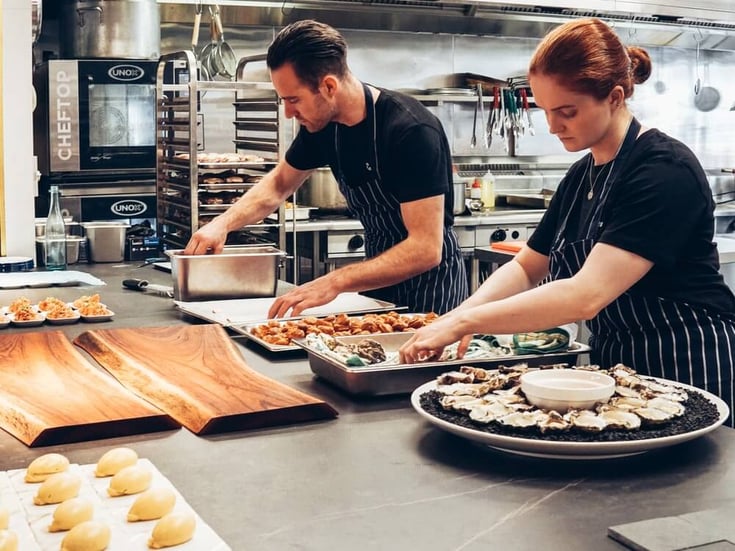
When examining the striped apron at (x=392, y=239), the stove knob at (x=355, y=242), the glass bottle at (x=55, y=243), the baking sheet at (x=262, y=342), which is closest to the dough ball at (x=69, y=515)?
the baking sheet at (x=262, y=342)

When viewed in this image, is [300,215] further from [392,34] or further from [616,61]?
[616,61]

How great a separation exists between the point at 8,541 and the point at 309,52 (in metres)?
1.90

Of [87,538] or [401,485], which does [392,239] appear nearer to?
[401,485]

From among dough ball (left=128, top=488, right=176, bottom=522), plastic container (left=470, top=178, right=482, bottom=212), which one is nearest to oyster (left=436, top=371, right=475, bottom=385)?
dough ball (left=128, top=488, right=176, bottom=522)

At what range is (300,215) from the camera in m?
5.28

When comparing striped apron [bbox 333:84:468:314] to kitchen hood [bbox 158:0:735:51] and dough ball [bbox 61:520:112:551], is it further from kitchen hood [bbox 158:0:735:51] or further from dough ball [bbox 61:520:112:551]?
kitchen hood [bbox 158:0:735:51]

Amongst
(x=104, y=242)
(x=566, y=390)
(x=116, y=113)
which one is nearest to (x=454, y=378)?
(x=566, y=390)

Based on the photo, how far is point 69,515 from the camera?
1178mm

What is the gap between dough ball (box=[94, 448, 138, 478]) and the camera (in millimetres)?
1361

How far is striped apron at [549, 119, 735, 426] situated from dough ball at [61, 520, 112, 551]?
130cm

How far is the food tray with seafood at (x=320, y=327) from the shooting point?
2274 mm

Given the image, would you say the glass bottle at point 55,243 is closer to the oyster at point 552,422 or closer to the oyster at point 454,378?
the oyster at point 454,378

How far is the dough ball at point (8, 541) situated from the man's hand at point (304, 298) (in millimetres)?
1414

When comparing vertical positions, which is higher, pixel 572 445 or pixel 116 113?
pixel 116 113
